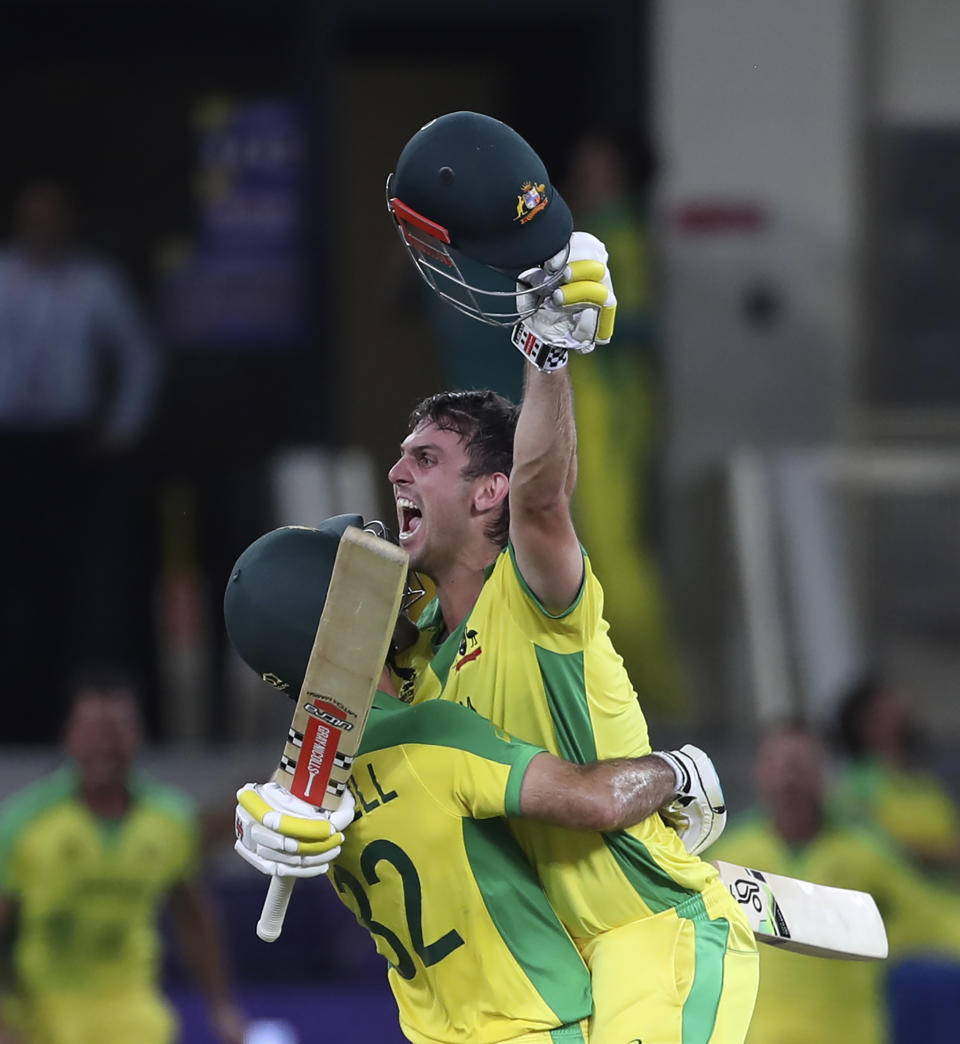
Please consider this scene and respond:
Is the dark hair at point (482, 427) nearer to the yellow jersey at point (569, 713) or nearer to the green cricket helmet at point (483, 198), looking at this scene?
the yellow jersey at point (569, 713)

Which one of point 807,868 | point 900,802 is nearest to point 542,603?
point 807,868

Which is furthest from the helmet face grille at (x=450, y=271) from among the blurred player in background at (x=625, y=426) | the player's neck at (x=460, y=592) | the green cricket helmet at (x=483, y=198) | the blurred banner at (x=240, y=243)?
the blurred banner at (x=240, y=243)

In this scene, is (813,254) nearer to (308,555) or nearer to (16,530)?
(16,530)

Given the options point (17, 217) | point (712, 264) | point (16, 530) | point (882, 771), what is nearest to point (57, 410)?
point (16, 530)

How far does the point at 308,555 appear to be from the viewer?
3602mm

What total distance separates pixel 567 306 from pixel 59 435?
5.94 meters

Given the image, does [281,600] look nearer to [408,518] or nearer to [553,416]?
[408,518]

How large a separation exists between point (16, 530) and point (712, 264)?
10.3 feet

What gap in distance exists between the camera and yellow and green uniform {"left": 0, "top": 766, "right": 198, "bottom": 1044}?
24.6 feet

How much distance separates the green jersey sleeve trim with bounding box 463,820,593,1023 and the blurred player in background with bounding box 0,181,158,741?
5.67m

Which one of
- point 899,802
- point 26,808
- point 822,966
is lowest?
point 822,966

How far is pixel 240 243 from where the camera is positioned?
9.86 metres

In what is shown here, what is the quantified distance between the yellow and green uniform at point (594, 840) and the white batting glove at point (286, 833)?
38 cm

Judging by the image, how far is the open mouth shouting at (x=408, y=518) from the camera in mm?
3805
